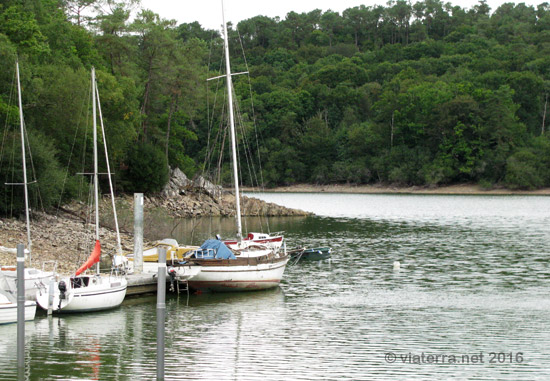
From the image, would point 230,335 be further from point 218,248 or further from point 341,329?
point 218,248

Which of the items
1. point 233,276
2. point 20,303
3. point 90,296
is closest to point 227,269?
point 233,276

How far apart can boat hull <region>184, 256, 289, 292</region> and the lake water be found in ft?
1.71

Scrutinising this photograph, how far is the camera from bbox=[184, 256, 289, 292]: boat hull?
28.7 meters

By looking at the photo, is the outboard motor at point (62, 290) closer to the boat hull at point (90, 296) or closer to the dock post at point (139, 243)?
the boat hull at point (90, 296)

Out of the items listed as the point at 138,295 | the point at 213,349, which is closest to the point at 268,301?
the point at 138,295

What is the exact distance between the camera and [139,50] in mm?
76375

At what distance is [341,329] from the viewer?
23078mm

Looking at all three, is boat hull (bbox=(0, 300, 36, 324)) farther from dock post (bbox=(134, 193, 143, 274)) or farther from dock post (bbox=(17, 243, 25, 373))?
dock post (bbox=(134, 193, 143, 274))

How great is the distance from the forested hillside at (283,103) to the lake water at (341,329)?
16.3 metres

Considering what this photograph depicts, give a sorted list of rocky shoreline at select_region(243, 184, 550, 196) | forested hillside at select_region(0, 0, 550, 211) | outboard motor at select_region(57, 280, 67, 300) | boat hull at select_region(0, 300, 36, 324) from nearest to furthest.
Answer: boat hull at select_region(0, 300, 36, 324), outboard motor at select_region(57, 280, 67, 300), forested hillside at select_region(0, 0, 550, 211), rocky shoreline at select_region(243, 184, 550, 196)

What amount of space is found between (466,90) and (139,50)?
2979 inches

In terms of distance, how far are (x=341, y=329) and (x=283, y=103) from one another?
13034 centimetres

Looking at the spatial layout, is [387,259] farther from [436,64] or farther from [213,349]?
[436,64]

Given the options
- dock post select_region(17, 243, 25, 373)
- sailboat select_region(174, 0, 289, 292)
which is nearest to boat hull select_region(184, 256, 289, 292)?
sailboat select_region(174, 0, 289, 292)
